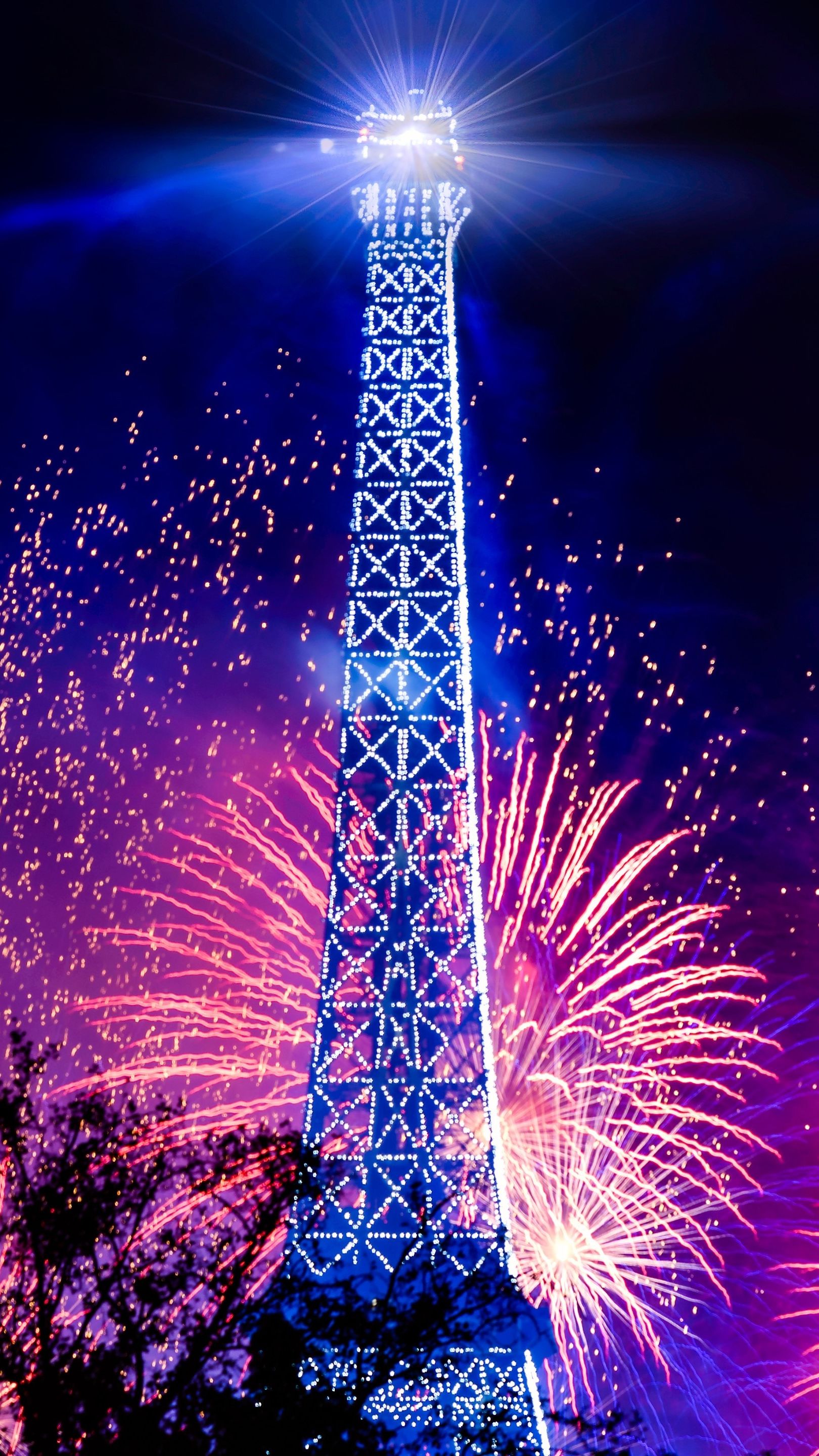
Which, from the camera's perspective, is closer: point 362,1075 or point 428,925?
point 362,1075

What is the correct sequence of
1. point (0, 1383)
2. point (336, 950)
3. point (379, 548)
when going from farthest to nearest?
point (379, 548), point (336, 950), point (0, 1383)

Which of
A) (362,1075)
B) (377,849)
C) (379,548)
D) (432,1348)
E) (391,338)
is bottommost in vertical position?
(432,1348)

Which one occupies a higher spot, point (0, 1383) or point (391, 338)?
point (391, 338)

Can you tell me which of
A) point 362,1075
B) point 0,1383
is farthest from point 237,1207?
point 362,1075

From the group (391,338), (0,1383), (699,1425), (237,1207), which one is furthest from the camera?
(699,1425)

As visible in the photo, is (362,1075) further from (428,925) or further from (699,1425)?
(699,1425)

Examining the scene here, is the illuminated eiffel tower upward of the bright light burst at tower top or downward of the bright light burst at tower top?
downward

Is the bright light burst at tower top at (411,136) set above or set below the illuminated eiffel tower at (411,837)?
→ above

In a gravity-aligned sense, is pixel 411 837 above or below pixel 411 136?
below
